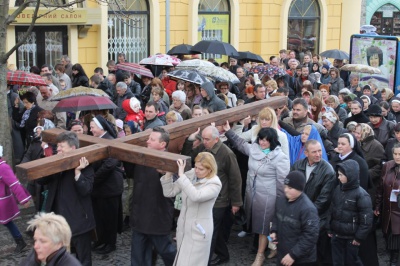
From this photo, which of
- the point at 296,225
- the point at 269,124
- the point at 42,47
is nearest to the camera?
the point at 296,225

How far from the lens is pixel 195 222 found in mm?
6469

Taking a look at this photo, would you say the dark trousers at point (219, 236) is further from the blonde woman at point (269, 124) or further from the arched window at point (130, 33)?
the arched window at point (130, 33)

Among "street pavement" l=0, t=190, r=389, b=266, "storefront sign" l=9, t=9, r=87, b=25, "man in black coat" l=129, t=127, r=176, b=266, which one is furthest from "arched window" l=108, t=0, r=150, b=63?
"man in black coat" l=129, t=127, r=176, b=266

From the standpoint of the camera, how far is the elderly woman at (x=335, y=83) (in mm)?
14930

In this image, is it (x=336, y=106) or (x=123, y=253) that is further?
(x=336, y=106)

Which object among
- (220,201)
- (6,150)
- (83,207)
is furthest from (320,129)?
(6,150)

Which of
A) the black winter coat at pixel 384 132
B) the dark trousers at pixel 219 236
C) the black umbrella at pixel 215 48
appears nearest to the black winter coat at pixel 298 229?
the dark trousers at pixel 219 236

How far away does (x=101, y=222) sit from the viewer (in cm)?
820

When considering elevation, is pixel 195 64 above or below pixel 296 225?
above

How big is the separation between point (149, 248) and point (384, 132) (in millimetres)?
4288

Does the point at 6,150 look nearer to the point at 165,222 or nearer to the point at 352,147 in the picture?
the point at 165,222

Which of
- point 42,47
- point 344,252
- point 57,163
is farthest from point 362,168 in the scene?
point 42,47

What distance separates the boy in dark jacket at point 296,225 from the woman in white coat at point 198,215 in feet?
2.35

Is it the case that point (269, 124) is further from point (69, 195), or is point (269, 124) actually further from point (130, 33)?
point (130, 33)
